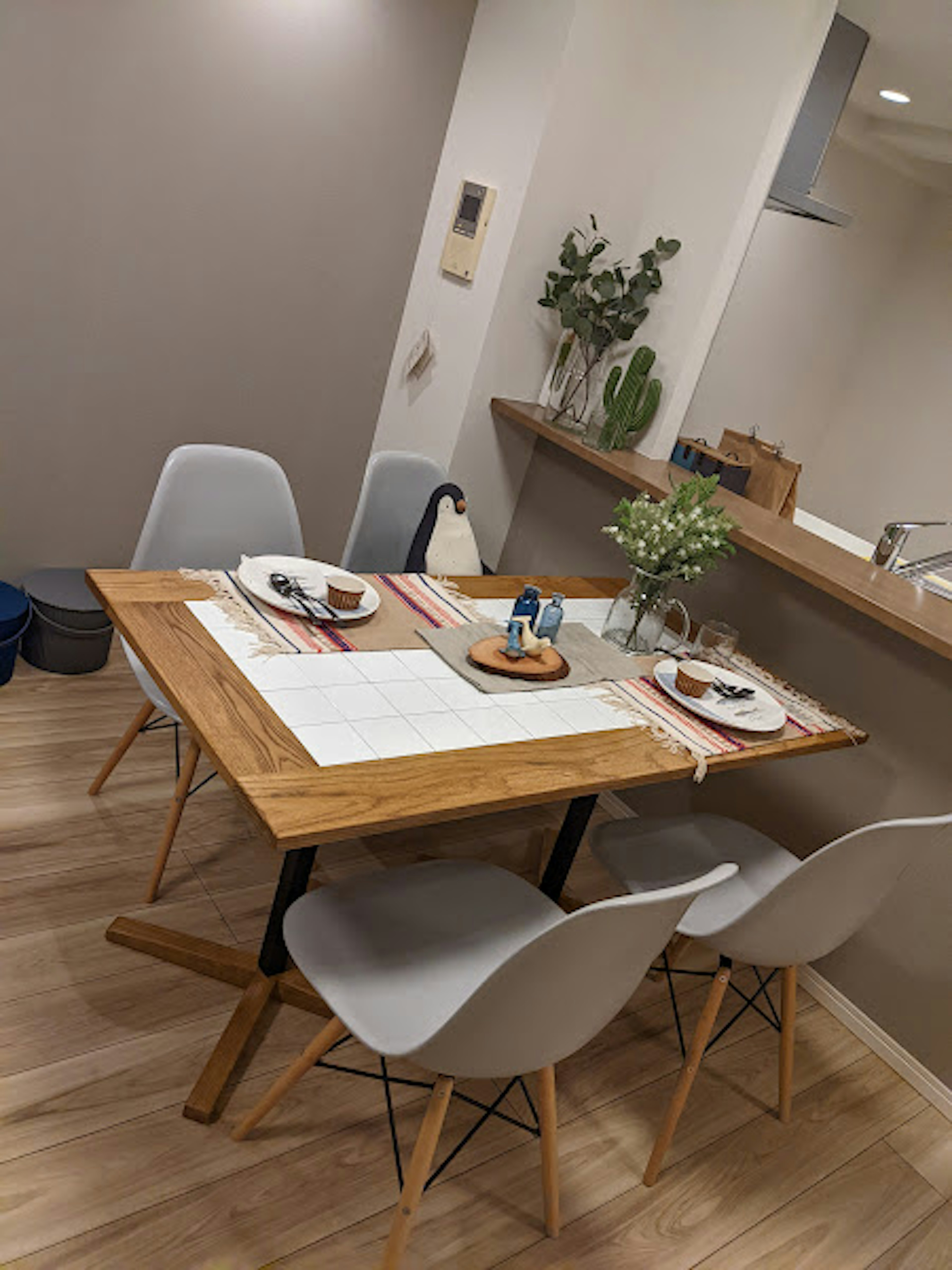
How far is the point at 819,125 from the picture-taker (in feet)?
9.00

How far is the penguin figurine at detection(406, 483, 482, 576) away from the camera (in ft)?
8.33

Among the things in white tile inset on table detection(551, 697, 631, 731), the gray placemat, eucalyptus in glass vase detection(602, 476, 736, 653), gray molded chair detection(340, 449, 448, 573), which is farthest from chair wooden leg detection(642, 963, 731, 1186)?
gray molded chair detection(340, 449, 448, 573)

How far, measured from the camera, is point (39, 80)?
8.38 feet

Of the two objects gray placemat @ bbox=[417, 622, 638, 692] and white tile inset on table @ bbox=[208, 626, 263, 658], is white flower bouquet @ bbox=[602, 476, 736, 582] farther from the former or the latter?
white tile inset on table @ bbox=[208, 626, 263, 658]

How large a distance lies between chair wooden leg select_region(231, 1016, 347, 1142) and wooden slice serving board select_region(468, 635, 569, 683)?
0.68 metres

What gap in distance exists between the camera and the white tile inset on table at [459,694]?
180cm

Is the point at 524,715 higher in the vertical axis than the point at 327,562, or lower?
higher

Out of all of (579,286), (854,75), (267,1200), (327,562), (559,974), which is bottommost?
(267,1200)

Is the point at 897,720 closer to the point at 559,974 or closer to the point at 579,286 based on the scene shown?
the point at 559,974

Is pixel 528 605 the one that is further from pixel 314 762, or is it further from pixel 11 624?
pixel 11 624

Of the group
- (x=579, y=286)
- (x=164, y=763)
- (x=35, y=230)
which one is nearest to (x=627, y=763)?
(x=164, y=763)

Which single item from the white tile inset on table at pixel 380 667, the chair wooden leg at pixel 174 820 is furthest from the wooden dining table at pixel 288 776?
the white tile inset on table at pixel 380 667

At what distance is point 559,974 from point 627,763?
1.86 feet

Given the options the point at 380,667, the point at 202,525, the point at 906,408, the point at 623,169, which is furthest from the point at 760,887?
the point at 623,169
